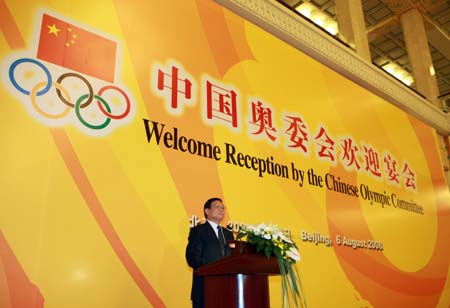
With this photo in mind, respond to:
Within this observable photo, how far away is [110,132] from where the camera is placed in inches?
104

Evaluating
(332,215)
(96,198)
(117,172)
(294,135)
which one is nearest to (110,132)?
(117,172)

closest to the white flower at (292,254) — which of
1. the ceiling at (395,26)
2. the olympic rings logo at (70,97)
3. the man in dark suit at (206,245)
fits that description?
the man in dark suit at (206,245)

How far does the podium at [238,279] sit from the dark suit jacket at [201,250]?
0.45 metres

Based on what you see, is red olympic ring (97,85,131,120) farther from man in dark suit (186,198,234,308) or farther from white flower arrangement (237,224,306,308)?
white flower arrangement (237,224,306,308)

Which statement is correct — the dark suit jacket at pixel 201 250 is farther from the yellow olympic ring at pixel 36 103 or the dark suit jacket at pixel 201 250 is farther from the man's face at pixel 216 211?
the yellow olympic ring at pixel 36 103

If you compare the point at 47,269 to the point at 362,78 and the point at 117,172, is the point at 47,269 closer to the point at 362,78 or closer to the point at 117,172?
the point at 117,172

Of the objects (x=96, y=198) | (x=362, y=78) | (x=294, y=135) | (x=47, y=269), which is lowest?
(x=47, y=269)

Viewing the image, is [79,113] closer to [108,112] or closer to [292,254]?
[108,112]

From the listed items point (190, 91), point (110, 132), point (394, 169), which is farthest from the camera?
point (394, 169)

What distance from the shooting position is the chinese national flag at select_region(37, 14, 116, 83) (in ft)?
8.21

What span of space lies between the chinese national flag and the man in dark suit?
114 cm

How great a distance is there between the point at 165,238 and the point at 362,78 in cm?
380

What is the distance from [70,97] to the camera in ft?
8.22

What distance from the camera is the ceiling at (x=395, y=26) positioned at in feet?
24.5
